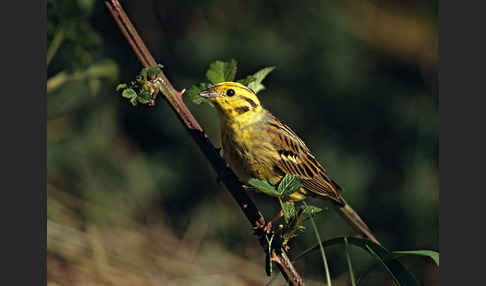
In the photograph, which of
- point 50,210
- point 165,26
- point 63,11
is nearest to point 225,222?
point 50,210

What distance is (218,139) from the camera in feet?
7.77

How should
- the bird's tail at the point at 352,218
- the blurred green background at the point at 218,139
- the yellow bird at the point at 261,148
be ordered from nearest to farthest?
1. the yellow bird at the point at 261,148
2. the bird's tail at the point at 352,218
3. the blurred green background at the point at 218,139

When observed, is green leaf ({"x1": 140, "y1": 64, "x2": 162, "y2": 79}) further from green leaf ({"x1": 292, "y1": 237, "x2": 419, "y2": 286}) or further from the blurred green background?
the blurred green background

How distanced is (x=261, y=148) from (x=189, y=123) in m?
0.47

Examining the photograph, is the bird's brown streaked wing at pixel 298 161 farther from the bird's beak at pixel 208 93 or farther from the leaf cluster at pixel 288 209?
the leaf cluster at pixel 288 209

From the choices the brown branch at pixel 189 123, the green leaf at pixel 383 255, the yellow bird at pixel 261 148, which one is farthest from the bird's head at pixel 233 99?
the green leaf at pixel 383 255

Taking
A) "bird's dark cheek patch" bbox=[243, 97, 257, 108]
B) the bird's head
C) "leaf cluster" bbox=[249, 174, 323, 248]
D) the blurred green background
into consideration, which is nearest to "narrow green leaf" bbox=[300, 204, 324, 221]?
"leaf cluster" bbox=[249, 174, 323, 248]

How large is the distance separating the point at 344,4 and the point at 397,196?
2.41ft

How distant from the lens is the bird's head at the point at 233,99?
53.7 inches

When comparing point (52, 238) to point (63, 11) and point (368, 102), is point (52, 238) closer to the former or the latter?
point (63, 11)

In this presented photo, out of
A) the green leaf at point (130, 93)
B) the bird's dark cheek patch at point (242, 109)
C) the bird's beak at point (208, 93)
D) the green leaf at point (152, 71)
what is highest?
the green leaf at point (152, 71)

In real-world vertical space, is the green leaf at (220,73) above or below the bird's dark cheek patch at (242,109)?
above

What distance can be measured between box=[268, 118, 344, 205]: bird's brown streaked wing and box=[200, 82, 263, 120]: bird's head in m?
0.09

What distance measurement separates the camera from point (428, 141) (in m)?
1.97
